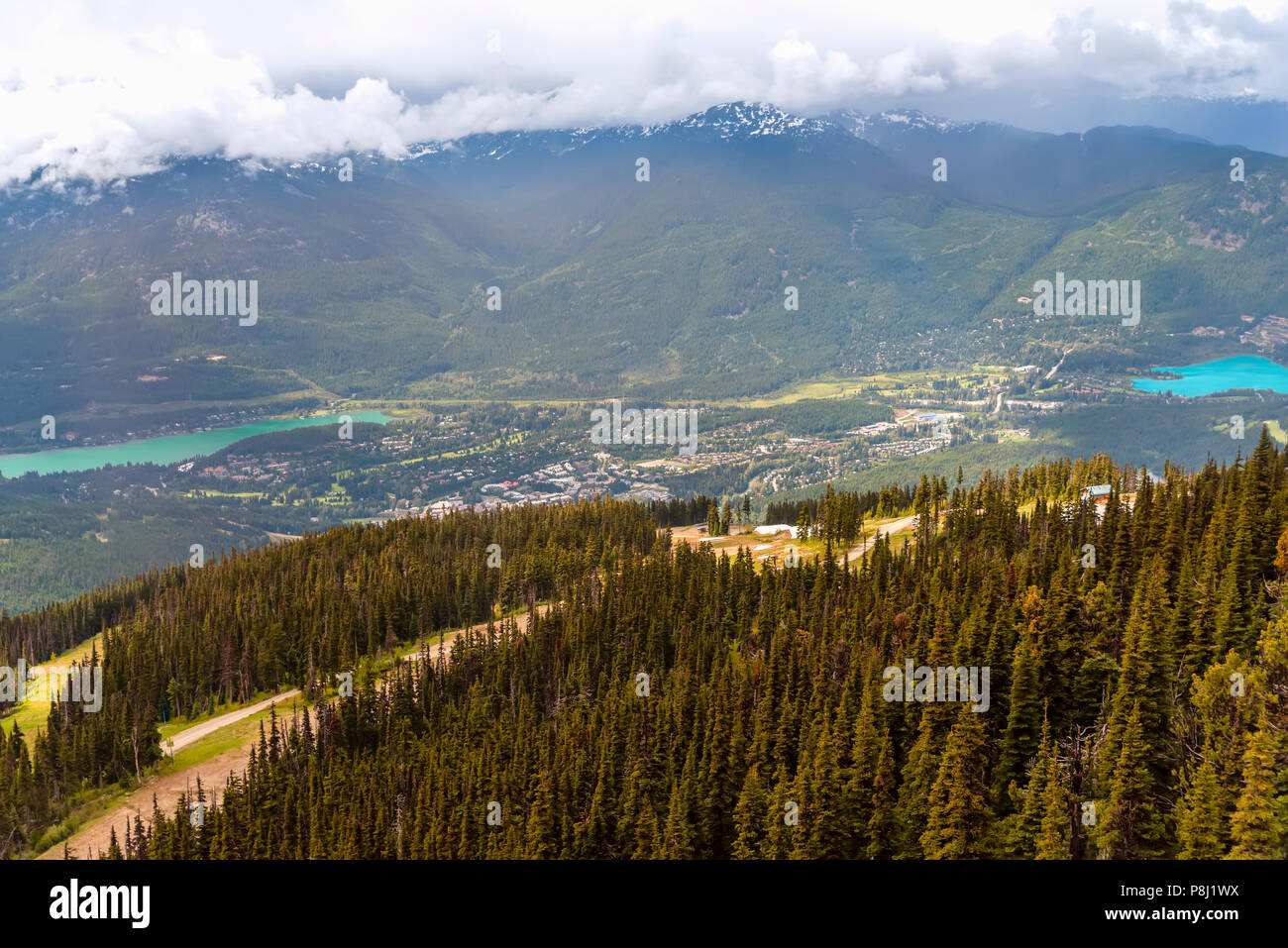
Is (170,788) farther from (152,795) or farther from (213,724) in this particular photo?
(213,724)

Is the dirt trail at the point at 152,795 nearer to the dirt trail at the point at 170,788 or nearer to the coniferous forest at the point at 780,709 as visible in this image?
the dirt trail at the point at 170,788

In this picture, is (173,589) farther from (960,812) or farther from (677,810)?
(960,812)

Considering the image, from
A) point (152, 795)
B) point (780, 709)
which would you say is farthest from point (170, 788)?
point (780, 709)

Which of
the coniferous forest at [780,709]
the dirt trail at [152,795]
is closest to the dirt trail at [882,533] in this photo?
the coniferous forest at [780,709]

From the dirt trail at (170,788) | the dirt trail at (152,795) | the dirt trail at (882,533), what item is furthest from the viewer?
the dirt trail at (882,533)

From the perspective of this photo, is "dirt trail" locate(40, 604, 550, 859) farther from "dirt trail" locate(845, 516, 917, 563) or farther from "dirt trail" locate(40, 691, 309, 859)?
"dirt trail" locate(845, 516, 917, 563)
